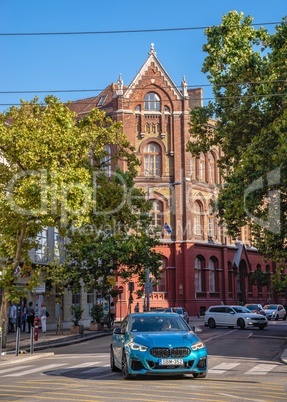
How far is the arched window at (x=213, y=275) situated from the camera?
6450 centimetres

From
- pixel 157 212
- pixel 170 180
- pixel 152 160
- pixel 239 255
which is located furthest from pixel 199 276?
pixel 152 160

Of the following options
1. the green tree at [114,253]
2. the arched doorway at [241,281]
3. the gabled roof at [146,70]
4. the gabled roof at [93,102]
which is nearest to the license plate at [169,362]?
the green tree at [114,253]

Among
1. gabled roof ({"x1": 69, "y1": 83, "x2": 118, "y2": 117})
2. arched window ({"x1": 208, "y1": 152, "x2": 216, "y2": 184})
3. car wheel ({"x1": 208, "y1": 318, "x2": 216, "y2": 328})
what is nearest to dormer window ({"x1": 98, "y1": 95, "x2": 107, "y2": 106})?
gabled roof ({"x1": 69, "y1": 83, "x2": 118, "y2": 117})

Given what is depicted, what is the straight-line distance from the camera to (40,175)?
23906 millimetres

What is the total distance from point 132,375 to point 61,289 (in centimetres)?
2581

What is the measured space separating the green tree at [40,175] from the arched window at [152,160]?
35170 millimetres

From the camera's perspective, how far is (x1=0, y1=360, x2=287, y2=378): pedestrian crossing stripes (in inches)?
622

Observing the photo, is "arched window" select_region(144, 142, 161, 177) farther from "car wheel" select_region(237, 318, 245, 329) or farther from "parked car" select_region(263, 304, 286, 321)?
"car wheel" select_region(237, 318, 245, 329)

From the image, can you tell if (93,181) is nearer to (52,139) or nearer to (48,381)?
(52,139)

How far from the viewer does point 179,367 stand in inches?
519

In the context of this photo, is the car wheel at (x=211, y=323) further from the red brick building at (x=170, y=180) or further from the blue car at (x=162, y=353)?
the blue car at (x=162, y=353)

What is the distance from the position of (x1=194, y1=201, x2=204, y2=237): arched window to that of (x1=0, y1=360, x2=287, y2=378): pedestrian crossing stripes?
4370 centimetres

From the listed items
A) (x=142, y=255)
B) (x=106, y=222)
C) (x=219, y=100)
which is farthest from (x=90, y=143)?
(x=142, y=255)

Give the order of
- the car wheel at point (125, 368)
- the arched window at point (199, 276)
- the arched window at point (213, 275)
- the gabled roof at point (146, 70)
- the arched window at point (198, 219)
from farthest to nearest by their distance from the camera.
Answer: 1. the arched window at point (213, 275)
2. the arched window at point (199, 276)
3. the arched window at point (198, 219)
4. the gabled roof at point (146, 70)
5. the car wheel at point (125, 368)
